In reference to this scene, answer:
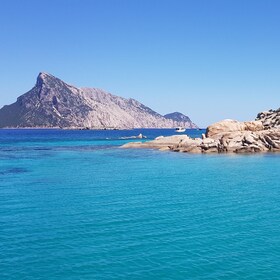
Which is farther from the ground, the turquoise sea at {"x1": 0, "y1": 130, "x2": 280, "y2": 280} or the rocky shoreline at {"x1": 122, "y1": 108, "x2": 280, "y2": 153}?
the rocky shoreline at {"x1": 122, "y1": 108, "x2": 280, "y2": 153}

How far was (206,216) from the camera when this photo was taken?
3331 cm

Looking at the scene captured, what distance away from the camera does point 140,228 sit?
97.6 ft

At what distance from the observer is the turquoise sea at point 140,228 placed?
2239 centimetres

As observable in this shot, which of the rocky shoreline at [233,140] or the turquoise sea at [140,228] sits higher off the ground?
the rocky shoreline at [233,140]

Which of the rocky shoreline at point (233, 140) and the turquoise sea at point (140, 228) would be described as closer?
the turquoise sea at point (140, 228)

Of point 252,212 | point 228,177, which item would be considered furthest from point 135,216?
point 228,177

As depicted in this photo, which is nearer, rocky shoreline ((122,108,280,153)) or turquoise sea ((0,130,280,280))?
turquoise sea ((0,130,280,280))

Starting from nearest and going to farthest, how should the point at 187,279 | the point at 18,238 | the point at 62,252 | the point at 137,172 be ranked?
the point at 187,279 < the point at 62,252 < the point at 18,238 < the point at 137,172

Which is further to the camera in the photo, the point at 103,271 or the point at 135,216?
the point at 135,216

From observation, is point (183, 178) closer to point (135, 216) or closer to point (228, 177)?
point (228, 177)

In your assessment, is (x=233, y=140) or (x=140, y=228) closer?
(x=140, y=228)

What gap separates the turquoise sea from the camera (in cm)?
2239

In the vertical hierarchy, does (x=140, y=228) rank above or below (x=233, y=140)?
below

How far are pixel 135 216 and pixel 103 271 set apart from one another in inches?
453
